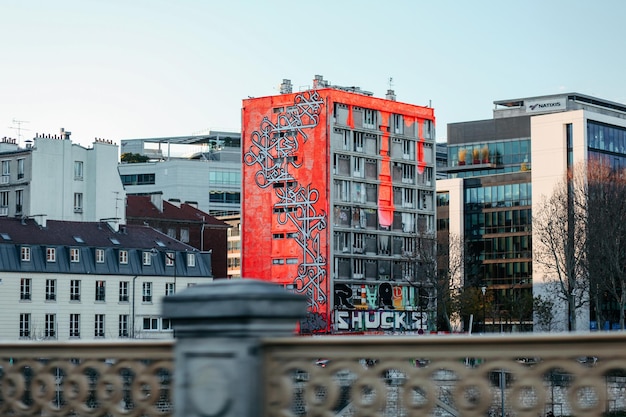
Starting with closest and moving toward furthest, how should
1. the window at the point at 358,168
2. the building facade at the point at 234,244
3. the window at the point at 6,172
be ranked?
the window at the point at 6,172 → the window at the point at 358,168 → the building facade at the point at 234,244

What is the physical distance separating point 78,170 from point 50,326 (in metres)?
22.6

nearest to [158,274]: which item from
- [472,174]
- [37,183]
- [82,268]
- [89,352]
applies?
[82,268]

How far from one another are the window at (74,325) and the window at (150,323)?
15.5ft

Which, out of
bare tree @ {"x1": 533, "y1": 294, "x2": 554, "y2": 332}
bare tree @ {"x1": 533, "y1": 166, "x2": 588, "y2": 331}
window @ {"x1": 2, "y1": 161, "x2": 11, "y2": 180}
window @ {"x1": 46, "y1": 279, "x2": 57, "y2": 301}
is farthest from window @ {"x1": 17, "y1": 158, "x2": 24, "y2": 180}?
bare tree @ {"x1": 533, "y1": 294, "x2": 554, "y2": 332}

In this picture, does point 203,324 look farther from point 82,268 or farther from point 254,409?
point 82,268

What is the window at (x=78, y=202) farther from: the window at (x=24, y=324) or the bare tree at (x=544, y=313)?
the bare tree at (x=544, y=313)

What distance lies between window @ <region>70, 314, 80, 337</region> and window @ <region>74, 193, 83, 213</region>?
67.0 feet

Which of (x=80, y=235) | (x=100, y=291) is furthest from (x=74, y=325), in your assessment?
(x=80, y=235)

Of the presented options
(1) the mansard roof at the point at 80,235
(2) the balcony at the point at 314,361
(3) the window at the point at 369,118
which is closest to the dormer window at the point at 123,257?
(1) the mansard roof at the point at 80,235

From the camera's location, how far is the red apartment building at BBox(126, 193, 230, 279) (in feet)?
371

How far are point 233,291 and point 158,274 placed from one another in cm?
8062

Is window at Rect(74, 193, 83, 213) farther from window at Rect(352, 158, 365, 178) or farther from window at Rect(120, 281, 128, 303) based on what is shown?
window at Rect(352, 158, 365, 178)

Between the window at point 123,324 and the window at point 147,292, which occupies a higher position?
the window at point 147,292

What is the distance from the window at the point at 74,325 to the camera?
83938 millimetres
